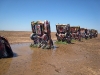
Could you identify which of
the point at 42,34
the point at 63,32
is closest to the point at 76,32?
the point at 63,32

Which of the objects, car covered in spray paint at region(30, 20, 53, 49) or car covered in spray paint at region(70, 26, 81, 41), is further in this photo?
car covered in spray paint at region(70, 26, 81, 41)

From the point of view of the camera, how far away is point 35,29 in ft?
52.2

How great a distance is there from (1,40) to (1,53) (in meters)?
0.89

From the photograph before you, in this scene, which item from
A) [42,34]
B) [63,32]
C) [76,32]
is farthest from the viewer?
[76,32]

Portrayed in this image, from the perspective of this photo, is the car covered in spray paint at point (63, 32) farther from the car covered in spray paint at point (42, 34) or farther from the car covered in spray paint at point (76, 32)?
the car covered in spray paint at point (76, 32)

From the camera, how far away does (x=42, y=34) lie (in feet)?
50.8

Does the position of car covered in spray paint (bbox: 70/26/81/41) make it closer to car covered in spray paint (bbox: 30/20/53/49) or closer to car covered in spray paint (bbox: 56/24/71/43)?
car covered in spray paint (bbox: 56/24/71/43)

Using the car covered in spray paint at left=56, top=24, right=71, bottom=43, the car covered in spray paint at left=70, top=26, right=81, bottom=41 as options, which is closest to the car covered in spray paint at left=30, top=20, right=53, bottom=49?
the car covered in spray paint at left=56, top=24, right=71, bottom=43

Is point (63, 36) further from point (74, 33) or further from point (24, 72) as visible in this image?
point (24, 72)

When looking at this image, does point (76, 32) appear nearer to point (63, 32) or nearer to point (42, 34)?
point (63, 32)

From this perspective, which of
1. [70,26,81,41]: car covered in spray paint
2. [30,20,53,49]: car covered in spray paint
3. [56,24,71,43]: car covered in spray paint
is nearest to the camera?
[30,20,53,49]: car covered in spray paint

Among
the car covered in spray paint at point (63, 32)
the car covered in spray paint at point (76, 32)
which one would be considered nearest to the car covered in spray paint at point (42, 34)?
the car covered in spray paint at point (63, 32)

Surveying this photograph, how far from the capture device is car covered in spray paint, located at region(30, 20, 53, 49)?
14.8 metres

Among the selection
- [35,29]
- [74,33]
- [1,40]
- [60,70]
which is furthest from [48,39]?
[74,33]
